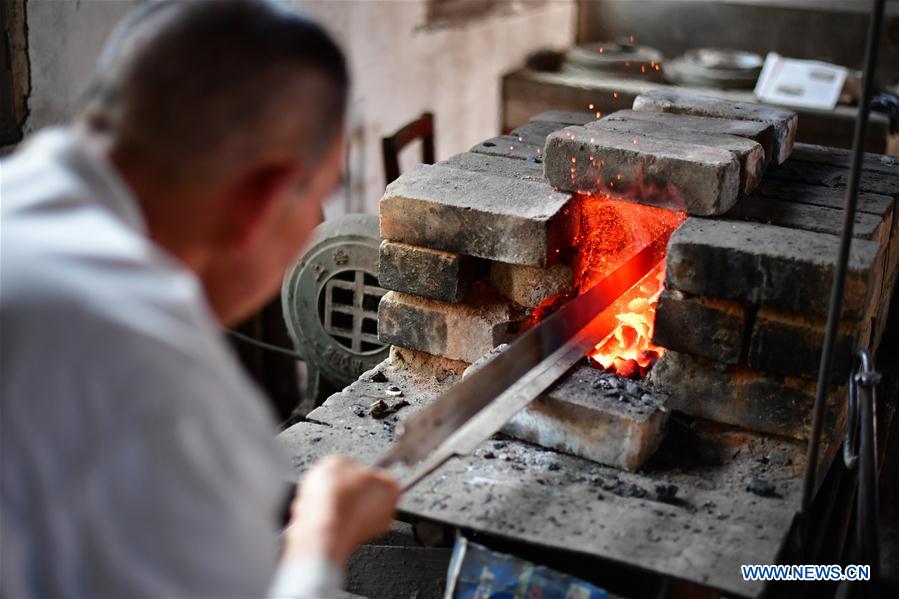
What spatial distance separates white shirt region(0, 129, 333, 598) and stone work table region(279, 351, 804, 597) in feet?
3.99

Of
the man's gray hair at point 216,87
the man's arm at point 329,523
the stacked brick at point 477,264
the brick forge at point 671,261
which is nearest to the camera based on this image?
the man's gray hair at point 216,87

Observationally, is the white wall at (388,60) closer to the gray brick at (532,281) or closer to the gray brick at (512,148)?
the gray brick at (512,148)

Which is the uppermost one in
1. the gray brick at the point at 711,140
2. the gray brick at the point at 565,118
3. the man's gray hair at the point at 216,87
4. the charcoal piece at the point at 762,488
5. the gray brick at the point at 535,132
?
the man's gray hair at the point at 216,87

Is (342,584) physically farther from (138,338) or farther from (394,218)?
(138,338)

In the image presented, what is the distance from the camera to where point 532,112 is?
23.5 feet

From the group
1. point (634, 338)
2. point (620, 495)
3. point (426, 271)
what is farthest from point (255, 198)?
point (634, 338)

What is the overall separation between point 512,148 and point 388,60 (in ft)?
8.92

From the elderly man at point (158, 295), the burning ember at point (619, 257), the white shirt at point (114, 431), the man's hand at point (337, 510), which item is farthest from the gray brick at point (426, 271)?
the white shirt at point (114, 431)

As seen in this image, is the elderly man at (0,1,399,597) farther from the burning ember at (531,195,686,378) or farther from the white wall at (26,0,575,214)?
the white wall at (26,0,575,214)

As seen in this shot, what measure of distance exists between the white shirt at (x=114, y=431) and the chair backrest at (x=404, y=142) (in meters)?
2.90

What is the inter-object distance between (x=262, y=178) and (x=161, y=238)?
148mm

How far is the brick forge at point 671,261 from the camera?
2.54 m

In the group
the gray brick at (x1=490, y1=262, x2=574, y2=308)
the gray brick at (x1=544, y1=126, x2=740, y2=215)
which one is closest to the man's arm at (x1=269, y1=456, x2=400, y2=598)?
the gray brick at (x1=490, y1=262, x2=574, y2=308)

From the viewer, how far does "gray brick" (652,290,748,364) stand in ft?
8.54
